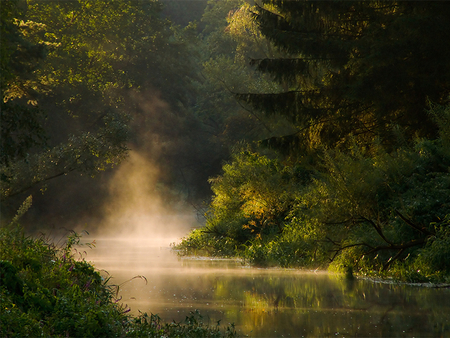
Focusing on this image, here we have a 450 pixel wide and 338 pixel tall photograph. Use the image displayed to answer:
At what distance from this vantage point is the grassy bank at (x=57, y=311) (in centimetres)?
539

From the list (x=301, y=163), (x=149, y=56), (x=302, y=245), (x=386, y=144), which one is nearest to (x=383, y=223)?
(x=302, y=245)

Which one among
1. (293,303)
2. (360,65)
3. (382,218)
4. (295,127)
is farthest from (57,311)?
(295,127)

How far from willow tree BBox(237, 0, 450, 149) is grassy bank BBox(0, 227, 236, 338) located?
10.6 m

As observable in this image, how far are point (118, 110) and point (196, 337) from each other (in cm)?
3431

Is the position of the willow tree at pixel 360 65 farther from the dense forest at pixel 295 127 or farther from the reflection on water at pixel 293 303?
the reflection on water at pixel 293 303

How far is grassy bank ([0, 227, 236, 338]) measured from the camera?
539cm

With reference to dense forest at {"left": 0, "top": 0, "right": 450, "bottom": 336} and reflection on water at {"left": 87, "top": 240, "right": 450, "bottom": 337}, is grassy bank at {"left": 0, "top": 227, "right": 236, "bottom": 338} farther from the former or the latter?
dense forest at {"left": 0, "top": 0, "right": 450, "bottom": 336}

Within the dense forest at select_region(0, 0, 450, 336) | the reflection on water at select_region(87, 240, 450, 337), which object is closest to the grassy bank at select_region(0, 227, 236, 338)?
the reflection on water at select_region(87, 240, 450, 337)

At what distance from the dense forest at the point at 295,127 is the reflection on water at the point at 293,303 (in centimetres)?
137

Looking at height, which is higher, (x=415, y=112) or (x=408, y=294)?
(x=415, y=112)

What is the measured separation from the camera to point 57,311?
5852 millimetres

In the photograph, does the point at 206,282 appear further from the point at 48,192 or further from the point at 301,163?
the point at 48,192

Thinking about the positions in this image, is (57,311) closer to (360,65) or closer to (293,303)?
(293,303)

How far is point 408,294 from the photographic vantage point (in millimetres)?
8914
